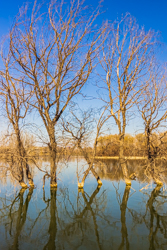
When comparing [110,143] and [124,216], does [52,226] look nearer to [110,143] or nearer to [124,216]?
[124,216]

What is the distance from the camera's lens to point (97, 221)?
6199 mm

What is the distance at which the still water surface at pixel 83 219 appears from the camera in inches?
189

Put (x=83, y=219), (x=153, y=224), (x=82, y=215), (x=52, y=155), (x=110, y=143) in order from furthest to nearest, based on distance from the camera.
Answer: (x=110, y=143)
(x=52, y=155)
(x=82, y=215)
(x=83, y=219)
(x=153, y=224)

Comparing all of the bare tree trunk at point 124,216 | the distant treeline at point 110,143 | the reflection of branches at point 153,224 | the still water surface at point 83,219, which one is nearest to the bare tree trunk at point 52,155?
the distant treeline at point 110,143

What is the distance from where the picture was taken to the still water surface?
15.7 feet

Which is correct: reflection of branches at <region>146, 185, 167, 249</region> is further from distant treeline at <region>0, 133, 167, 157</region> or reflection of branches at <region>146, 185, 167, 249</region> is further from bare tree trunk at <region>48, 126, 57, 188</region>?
bare tree trunk at <region>48, 126, 57, 188</region>

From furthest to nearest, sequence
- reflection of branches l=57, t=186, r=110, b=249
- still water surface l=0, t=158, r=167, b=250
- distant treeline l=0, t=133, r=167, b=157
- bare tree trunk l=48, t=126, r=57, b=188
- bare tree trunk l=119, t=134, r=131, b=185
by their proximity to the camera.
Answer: bare tree trunk l=119, t=134, r=131, b=185 < distant treeline l=0, t=133, r=167, b=157 < bare tree trunk l=48, t=126, r=57, b=188 < reflection of branches l=57, t=186, r=110, b=249 < still water surface l=0, t=158, r=167, b=250

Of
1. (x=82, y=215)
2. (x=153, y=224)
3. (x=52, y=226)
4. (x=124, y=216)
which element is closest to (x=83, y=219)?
(x=82, y=215)

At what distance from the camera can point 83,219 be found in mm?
6414

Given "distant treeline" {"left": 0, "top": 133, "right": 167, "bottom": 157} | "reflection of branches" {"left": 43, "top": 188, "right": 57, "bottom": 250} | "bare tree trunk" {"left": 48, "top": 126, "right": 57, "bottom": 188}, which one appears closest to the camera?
"reflection of branches" {"left": 43, "top": 188, "right": 57, "bottom": 250}

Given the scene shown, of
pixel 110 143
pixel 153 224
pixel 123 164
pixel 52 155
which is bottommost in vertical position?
pixel 153 224

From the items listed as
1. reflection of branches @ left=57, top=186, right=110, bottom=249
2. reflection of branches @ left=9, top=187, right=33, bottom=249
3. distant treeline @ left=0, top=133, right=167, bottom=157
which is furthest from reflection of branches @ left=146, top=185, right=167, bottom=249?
distant treeline @ left=0, top=133, right=167, bottom=157

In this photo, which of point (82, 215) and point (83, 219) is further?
point (82, 215)

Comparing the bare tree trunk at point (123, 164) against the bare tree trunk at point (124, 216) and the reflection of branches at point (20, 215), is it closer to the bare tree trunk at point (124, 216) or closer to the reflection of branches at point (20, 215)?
the bare tree trunk at point (124, 216)
